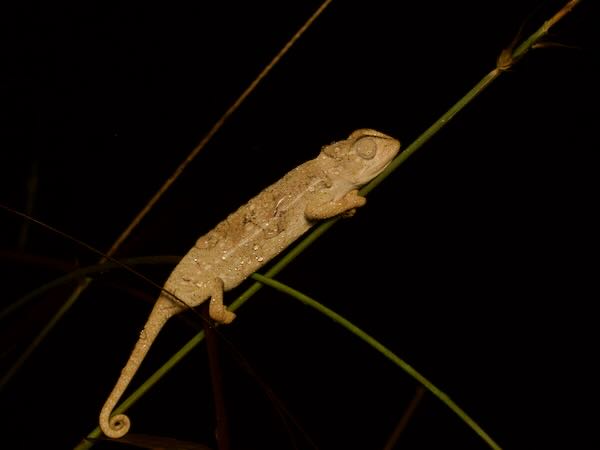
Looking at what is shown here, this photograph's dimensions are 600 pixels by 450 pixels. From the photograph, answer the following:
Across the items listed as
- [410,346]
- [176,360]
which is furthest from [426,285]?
[176,360]

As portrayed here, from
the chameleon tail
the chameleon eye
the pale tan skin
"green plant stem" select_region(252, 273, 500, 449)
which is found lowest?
"green plant stem" select_region(252, 273, 500, 449)

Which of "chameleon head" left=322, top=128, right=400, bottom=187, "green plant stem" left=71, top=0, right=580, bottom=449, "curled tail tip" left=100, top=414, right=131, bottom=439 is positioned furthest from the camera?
"chameleon head" left=322, top=128, right=400, bottom=187

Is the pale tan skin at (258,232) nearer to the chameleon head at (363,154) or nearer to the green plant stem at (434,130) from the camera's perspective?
the chameleon head at (363,154)

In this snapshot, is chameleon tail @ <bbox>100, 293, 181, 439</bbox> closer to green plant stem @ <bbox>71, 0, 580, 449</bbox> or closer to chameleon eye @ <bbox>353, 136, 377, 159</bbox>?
green plant stem @ <bbox>71, 0, 580, 449</bbox>

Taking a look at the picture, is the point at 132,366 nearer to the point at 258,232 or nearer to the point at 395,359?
the point at 258,232

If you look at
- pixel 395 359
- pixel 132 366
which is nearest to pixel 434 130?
pixel 395 359

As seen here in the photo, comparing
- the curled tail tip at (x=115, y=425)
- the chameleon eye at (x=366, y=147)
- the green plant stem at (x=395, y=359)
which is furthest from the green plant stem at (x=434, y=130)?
the chameleon eye at (x=366, y=147)

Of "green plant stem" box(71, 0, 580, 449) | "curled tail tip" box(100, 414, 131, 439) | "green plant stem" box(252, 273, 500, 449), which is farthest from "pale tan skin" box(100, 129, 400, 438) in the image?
"green plant stem" box(252, 273, 500, 449)
